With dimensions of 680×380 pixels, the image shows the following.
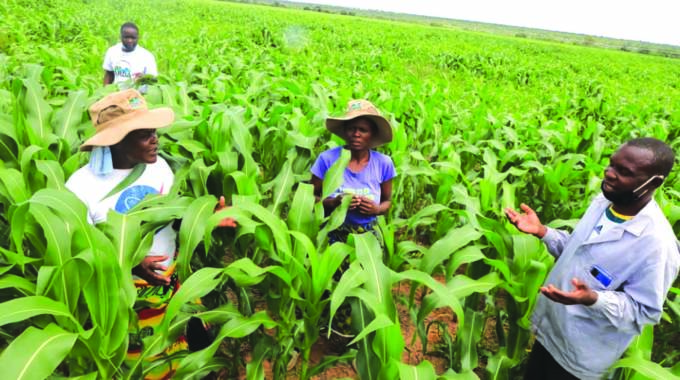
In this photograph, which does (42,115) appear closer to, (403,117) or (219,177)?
(219,177)

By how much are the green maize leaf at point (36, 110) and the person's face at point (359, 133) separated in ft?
5.86

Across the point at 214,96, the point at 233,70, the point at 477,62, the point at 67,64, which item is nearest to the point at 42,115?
the point at 214,96

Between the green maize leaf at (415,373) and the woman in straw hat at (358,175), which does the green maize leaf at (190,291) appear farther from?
the woman in straw hat at (358,175)

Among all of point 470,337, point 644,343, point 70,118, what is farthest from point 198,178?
point 644,343

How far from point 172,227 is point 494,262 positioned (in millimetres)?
1444

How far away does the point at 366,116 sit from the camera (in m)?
2.34

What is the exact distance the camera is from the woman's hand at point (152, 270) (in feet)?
5.68

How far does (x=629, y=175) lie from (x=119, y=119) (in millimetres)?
1976

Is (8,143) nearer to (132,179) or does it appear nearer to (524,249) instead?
(132,179)

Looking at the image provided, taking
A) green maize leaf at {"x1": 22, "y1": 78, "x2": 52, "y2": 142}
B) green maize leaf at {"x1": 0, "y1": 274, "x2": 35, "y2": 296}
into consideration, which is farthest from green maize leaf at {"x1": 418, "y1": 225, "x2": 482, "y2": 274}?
green maize leaf at {"x1": 22, "y1": 78, "x2": 52, "y2": 142}

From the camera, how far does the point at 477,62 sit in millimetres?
17844

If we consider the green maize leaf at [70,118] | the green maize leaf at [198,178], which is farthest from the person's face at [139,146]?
the green maize leaf at [70,118]

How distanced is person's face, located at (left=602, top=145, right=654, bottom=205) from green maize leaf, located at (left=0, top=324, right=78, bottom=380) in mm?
1806

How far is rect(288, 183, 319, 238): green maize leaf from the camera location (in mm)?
1959
